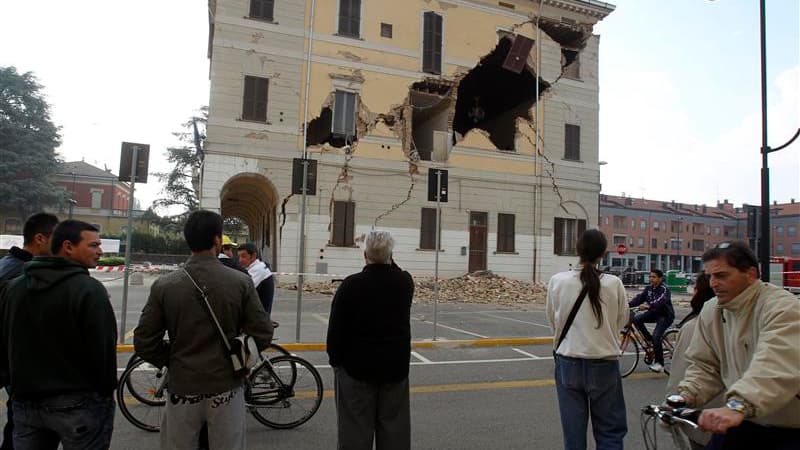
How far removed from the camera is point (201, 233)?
303 cm

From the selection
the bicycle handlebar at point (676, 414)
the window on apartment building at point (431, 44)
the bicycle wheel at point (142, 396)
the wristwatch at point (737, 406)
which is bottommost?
the bicycle wheel at point (142, 396)

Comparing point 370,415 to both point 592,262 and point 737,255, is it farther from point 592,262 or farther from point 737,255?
point 737,255

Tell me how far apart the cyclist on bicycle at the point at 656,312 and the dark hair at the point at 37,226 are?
25.3 feet

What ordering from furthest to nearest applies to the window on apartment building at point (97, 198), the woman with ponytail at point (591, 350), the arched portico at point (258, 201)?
the window on apartment building at point (97, 198) → the arched portico at point (258, 201) → the woman with ponytail at point (591, 350)

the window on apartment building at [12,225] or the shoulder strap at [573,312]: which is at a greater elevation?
the window on apartment building at [12,225]

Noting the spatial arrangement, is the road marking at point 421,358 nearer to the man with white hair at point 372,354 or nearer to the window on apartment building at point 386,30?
the man with white hair at point 372,354

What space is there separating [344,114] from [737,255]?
20.9 metres

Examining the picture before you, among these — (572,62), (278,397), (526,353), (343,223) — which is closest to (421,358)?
(526,353)

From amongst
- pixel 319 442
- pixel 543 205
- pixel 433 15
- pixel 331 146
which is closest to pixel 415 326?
pixel 319 442

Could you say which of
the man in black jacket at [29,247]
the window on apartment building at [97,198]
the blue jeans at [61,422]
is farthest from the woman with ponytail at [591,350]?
the window on apartment building at [97,198]

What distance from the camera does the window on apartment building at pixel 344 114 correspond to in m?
22.2

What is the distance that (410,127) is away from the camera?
23609mm

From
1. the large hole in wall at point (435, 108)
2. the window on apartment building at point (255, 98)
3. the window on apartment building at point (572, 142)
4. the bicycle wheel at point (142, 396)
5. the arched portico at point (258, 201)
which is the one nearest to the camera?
the bicycle wheel at point (142, 396)

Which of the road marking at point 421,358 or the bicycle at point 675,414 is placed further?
the road marking at point 421,358
